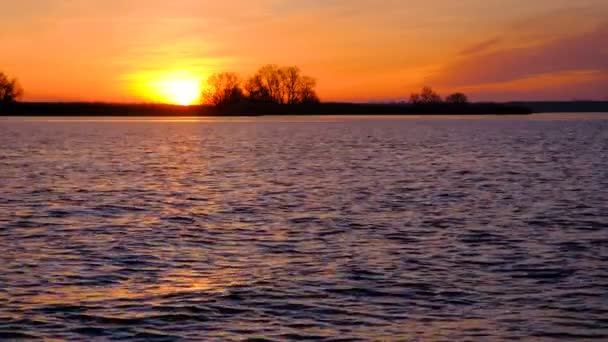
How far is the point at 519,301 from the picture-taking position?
14.7 metres

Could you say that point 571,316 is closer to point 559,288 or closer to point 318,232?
point 559,288

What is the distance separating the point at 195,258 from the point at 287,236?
368cm

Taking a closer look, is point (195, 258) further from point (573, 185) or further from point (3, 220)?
point (573, 185)

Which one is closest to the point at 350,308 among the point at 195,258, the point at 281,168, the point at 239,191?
the point at 195,258

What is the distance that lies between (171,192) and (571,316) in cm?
2360

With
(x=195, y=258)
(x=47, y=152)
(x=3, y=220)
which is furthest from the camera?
(x=47, y=152)

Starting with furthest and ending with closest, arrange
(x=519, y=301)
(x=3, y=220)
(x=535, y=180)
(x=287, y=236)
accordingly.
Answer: (x=535, y=180) < (x=3, y=220) < (x=287, y=236) < (x=519, y=301)

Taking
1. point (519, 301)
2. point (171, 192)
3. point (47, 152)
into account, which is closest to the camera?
point (519, 301)

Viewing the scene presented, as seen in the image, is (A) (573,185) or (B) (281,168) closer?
(A) (573,185)

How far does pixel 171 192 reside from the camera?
35062 mm

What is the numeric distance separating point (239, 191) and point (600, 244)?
17.8 meters

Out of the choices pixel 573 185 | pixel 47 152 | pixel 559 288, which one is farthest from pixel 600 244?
pixel 47 152

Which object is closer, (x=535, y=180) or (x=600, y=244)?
(x=600, y=244)

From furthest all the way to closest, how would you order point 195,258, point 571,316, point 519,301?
1. point 195,258
2. point 519,301
3. point 571,316
